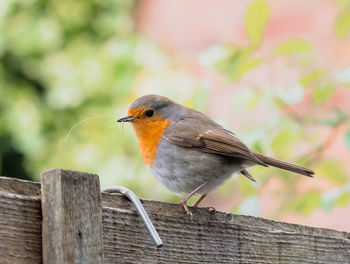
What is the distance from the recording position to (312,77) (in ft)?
8.54

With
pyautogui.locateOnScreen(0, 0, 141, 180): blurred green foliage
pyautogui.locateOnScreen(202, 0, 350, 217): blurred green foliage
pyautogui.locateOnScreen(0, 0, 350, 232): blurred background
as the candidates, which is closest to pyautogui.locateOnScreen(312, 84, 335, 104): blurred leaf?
pyautogui.locateOnScreen(202, 0, 350, 217): blurred green foliage

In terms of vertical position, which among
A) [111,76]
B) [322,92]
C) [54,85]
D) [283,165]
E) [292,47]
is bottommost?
[283,165]

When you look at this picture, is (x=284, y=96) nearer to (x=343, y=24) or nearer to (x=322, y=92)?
(x=322, y=92)

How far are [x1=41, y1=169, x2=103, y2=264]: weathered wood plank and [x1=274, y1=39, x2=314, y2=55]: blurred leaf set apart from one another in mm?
1338

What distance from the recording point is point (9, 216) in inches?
52.9

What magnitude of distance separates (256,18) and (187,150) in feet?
Result: 1.93

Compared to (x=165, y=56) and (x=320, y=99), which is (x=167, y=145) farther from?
(x=165, y=56)

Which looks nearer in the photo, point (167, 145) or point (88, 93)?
point (167, 145)

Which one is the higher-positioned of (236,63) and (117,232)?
(236,63)

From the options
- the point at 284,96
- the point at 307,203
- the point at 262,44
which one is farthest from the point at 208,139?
the point at 262,44

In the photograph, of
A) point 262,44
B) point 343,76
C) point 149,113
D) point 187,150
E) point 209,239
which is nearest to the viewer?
point 209,239

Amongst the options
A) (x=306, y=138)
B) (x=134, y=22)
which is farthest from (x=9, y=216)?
(x=134, y=22)

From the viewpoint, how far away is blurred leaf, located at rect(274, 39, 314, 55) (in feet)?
8.49

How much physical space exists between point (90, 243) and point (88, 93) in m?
4.62
